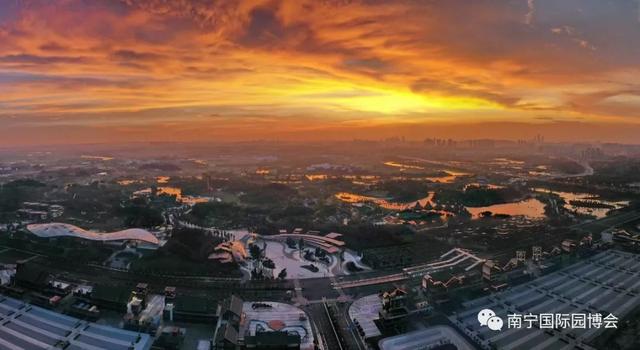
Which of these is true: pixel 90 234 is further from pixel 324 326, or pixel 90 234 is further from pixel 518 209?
pixel 518 209

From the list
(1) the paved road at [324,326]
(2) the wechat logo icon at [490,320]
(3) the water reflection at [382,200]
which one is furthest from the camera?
(3) the water reflection at [382,200]

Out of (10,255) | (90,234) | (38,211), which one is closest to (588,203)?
(90,234)

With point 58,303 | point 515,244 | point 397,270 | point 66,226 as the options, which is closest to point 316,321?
point 397,270

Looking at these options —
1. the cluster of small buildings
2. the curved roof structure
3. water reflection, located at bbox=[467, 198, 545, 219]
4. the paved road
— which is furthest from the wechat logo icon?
the cluster of small buildings

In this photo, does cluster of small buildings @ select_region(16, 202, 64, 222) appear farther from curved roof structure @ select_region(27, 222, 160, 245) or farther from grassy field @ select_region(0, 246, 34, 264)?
grassy field @ select_region(0, 246, 34, 264)

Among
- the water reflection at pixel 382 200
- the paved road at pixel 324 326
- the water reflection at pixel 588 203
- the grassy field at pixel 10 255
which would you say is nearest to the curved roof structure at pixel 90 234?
the grassy field at pixel 10 255

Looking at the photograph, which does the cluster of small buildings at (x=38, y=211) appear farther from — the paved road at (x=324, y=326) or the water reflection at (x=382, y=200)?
the water reflection at (x=382, y=200)

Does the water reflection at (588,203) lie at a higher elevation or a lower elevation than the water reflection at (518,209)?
higher

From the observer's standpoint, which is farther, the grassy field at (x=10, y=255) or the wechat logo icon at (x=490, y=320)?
the grassy field at (x=10, y=255)

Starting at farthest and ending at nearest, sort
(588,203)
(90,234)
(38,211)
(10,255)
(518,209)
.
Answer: (588,203) < (518,209) < (38,211) < (90,234) < (10,255)
